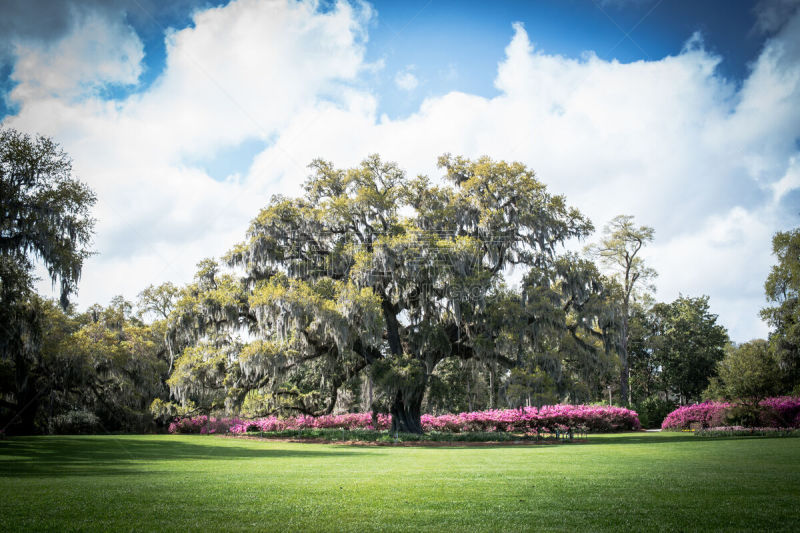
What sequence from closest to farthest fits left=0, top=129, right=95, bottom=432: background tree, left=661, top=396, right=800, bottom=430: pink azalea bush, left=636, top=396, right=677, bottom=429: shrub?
1. left=0, top=129, right=95, bottom=432: background tree
2. left=661, top=396, right=800, bottom=430: pink azalea bush
3. left=636, top=396, right=677, bottom=429: shrub

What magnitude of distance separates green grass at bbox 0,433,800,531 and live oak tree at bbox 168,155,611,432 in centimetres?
1056

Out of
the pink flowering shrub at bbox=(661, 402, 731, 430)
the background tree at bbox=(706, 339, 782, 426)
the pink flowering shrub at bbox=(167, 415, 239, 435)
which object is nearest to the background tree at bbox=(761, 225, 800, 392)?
the background tree at bbox=(706, 339, 782, 426)

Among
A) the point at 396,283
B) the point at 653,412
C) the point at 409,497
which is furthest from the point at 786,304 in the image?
the point at 409,497

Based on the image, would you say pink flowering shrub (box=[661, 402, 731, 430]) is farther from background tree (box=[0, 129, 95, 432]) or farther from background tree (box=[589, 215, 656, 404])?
background tree (box=[0, 129, 95, 432])

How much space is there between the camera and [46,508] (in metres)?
5.19

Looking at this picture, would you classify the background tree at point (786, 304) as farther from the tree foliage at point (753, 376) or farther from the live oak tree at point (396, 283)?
the live oak tree at point (396, 283)

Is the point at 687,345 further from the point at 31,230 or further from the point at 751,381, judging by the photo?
the point at 31,230

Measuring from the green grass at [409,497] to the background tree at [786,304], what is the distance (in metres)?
15.9

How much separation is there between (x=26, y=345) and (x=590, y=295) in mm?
21986

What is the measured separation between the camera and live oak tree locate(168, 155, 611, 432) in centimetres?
1998

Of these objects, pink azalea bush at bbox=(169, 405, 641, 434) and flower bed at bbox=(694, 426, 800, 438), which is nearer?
flower bed at bbox=(694, 426, 800, 438)

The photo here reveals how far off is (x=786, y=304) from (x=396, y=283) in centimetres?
1839

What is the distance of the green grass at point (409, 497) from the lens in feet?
15.2

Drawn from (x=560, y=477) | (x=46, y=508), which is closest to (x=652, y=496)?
(x=560, y=477)
